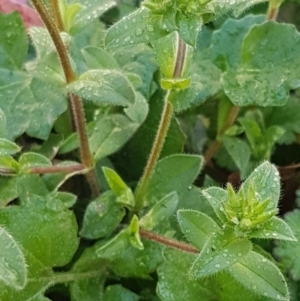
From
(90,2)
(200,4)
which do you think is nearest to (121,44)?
(200,4)

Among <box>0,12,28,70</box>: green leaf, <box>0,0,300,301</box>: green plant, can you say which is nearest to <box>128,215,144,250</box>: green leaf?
<box>0,0,300,301</box>: green plant

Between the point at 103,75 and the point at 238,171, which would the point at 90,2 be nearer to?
the point at 103,75

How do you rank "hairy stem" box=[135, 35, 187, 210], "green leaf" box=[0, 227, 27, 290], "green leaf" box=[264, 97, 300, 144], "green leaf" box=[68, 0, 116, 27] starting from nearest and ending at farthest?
1. "green leaf" box=[0, 227, 27, 290]
2. "hairy stem" box=[135, 35, 187, 210]
3. "green leaf" box=[68, 0, 116, 27]
4. "green leaf" box=[264, 97, 300, 144]

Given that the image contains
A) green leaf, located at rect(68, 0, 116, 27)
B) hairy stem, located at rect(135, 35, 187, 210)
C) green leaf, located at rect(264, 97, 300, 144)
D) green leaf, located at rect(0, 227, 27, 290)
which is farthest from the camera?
green leaf, located at rect(264, 97, 300, 144)

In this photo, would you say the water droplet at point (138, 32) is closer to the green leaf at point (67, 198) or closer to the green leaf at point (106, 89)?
the green leaf at point (106, 89)

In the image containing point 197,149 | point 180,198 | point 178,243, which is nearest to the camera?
point 178,243

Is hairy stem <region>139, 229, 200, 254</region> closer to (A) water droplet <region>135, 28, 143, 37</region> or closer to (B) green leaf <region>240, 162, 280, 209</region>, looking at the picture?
(B) green leaf <region>240, 162, 280, 209</region>

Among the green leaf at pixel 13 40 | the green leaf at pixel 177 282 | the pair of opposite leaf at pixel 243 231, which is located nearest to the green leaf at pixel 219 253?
the pair of opposite leaf at pixel 243 231

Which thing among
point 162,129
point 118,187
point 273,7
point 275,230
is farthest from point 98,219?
point 273,7

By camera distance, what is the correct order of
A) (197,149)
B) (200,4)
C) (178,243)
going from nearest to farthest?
1. (200,4)
2. (178,243)
3. (197,149)
